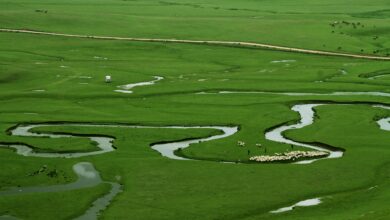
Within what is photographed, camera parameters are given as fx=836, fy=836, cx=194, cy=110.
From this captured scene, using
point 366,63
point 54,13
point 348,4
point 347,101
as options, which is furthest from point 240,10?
point 347,101

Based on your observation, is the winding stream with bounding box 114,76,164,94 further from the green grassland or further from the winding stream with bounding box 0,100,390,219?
the winding stream with bounding box 0,100,390,219

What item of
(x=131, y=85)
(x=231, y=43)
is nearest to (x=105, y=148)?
(x=131, y=85)

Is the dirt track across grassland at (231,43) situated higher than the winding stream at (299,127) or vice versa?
the dirt track across grassland at (231,43)

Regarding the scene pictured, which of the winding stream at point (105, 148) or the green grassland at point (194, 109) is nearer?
the green grassland at point (194, 109)

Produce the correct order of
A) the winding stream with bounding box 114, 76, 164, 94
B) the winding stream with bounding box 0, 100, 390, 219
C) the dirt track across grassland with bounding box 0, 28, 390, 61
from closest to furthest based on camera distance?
the winding stream with bounding box 0, 100, 390, 219, the winding stream with bounding box 114, 76, 164, 94, the dirt track across grassland with bounding box 0, 28, 390, 61

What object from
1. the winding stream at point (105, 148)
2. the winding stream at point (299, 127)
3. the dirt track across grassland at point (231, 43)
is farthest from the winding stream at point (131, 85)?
the dirt track across grassland at point (231, 43)

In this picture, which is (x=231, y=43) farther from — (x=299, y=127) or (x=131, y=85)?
(x=299, y=127)

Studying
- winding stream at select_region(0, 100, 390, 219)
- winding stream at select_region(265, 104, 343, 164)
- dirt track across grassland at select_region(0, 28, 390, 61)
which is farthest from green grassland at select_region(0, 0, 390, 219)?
dirt track across grassland at select_region(0, 28, 390, 61)

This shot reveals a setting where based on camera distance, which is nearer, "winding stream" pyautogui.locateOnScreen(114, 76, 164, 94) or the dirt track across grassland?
"winding stream" pyautogui.locateOnScreen(114, 76, 164, 94)

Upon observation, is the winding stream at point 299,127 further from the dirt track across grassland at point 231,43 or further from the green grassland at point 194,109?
the dirt track across grassland at point 231,43
